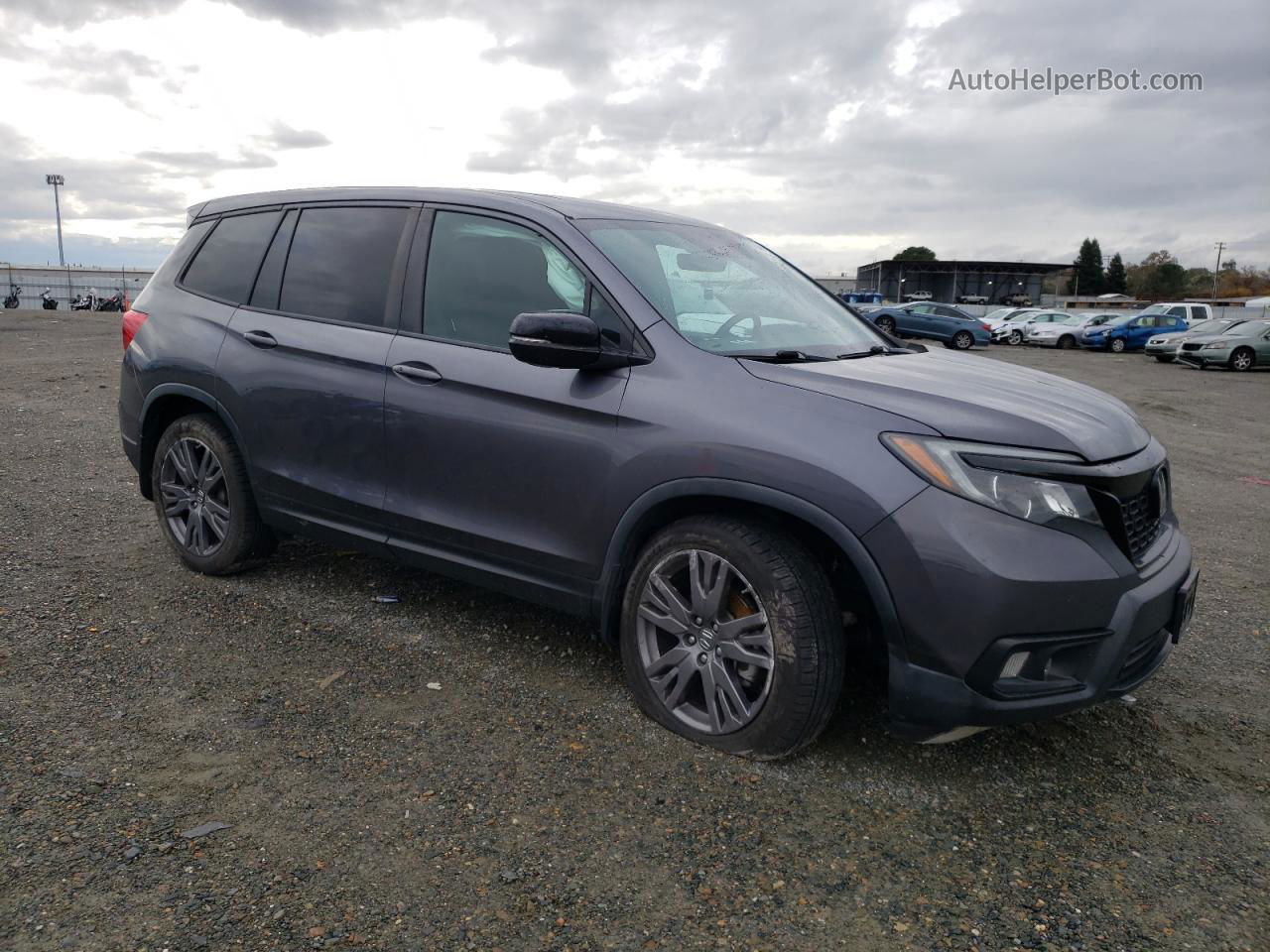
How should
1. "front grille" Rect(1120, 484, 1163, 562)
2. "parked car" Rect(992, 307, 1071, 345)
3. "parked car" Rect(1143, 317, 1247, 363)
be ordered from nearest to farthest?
"front grille" Rect(1120, 484, 1163, 562)
"parked car" Rect(1143, 317, 1247, 363)
"parked car" Rect(992, 307, 1071, 345)

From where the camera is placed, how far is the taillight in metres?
4.95

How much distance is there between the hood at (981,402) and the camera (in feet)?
9.35

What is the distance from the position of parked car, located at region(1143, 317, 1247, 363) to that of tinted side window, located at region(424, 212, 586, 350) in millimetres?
27015

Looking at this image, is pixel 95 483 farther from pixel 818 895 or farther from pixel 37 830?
pixel 818 895

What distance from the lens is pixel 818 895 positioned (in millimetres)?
2531

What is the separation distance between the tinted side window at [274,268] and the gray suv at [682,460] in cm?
2

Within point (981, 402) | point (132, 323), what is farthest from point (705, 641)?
point (132, 323)

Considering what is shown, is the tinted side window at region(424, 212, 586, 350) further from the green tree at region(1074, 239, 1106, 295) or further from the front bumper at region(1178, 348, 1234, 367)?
the green tree at region(1074, 239, 1106, 295)

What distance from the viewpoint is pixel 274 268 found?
4484 millimetres

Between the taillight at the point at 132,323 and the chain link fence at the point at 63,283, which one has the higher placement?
the chain link fence at the point at 63,283

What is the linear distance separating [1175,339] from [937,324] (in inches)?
286

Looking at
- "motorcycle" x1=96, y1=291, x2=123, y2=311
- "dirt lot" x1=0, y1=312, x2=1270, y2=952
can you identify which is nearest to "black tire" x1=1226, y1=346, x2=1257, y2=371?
"dirt lot" x1=0, y1=312, x2=1270, y2=952

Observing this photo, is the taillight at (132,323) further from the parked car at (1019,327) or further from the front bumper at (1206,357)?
the parked car at (1019,327)

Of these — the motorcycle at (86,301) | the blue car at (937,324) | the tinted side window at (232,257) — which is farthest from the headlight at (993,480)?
the motorcycle at (86,301)
